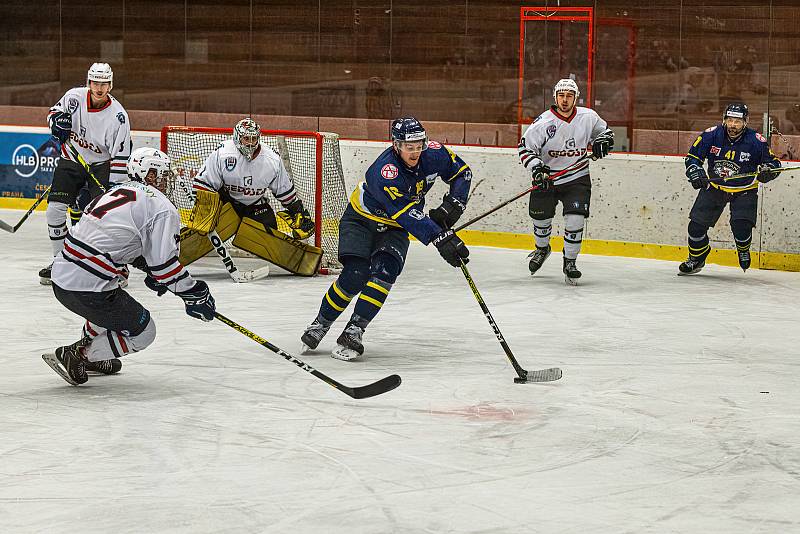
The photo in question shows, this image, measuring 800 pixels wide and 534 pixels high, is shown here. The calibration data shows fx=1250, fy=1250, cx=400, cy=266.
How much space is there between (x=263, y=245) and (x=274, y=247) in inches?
2.8

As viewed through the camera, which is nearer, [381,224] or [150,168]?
[150,168]

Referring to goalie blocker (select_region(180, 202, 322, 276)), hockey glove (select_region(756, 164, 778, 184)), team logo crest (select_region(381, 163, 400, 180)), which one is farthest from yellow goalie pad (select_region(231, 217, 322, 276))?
hockey glove (select_region(756, 164, 778, 184))

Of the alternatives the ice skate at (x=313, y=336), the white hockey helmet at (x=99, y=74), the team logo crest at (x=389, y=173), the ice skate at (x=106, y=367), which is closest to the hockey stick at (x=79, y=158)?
the white hockey helmet at (x=99, y=74)

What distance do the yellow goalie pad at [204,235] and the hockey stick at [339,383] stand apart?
3.05 m

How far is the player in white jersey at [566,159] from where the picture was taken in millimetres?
7324

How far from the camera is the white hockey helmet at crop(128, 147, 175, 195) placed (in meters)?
4.36

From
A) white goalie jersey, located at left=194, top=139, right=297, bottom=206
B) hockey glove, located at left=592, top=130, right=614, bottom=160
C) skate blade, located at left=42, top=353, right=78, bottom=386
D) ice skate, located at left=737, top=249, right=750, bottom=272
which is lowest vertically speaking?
skate blade, located at left=42, top=353, right=78, bottom=386

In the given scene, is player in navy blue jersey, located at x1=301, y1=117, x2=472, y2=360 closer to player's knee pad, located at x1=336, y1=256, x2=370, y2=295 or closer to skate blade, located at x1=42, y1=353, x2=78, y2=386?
player's knee pad, located at x1=336, y1=256, x2=370, y2=295

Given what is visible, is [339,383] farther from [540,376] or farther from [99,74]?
[99,74]

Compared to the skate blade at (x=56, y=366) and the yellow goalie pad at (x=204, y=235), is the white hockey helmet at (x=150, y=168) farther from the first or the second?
the yellow goalie pad at (x=204, y=235)

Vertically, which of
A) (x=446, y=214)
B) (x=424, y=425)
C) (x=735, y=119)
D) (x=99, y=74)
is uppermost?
(x=99, y=74)

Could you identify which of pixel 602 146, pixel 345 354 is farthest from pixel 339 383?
pixel 602 146

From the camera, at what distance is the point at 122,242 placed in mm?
4285

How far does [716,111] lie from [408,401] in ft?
17.8
